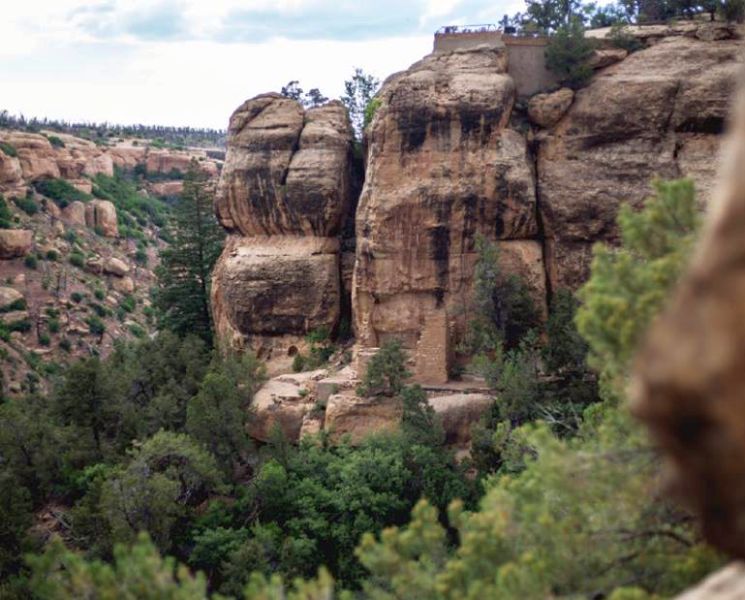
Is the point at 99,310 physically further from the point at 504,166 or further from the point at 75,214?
the point at 504,166

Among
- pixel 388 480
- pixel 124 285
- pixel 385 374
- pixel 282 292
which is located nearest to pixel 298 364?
pixel 282 292

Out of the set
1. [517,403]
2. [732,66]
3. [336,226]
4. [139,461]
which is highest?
[732,66]

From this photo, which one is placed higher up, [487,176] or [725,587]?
[487,176]

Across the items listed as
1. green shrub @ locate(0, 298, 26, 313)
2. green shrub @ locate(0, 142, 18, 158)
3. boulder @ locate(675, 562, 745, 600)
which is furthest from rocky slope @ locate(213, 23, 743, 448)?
green shrub @ locate(0, 142, 18, 158)

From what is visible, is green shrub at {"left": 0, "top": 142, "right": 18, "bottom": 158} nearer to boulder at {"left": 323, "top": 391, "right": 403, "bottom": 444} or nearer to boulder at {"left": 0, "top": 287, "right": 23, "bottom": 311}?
boulder at {"left": 0, "top": 287, "right": 23, "bottom": 311}

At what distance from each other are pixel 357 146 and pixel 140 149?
206 ft

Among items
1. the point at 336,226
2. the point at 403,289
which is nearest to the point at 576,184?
the point at 403,289

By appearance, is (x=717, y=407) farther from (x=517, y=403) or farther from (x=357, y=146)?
(x=357, y=146)

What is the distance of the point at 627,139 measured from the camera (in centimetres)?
2247

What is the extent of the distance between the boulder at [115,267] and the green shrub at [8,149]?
948cm

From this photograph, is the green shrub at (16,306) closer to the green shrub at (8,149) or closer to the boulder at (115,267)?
the boulder at (115,267)

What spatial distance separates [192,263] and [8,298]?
707 inches

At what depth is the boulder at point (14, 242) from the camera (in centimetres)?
4581

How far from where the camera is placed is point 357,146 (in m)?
27.8
